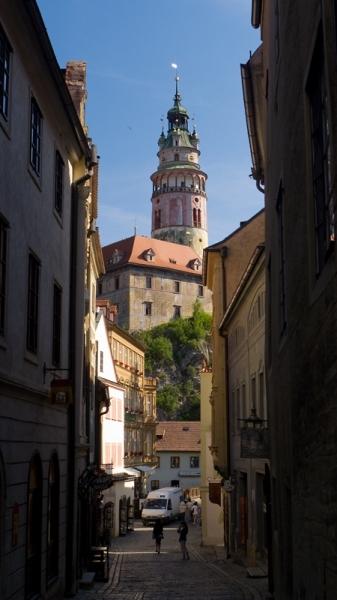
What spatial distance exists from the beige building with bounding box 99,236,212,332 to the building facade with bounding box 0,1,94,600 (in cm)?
8550

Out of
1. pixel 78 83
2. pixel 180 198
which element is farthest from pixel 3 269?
pixel 180 198

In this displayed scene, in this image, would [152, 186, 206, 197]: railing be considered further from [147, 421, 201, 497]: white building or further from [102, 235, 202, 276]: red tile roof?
[147, 421, 201, 497]: white building

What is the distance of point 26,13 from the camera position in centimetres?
1074

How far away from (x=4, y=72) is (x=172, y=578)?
14675 millimetres

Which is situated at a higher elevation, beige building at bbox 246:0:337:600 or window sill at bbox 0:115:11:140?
window sill at bbox 0:115:11:140

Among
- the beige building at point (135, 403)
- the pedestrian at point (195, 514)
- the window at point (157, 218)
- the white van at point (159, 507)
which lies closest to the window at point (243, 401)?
the beige building at point (135, 403)

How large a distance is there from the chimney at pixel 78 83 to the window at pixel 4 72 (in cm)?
943

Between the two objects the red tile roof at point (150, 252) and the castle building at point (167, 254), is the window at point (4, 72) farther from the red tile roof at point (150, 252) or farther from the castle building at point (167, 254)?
the red tile roof at point (150, 252)

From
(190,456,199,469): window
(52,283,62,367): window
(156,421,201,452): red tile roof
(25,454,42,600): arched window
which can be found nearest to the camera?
(25,454,42,600): arched window

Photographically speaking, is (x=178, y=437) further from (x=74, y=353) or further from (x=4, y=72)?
(x=4, y=72)

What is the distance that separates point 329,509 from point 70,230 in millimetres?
11627

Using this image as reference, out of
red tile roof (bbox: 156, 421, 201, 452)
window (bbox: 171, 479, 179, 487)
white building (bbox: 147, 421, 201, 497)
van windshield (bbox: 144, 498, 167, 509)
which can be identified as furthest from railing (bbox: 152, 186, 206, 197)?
van windshield (bbox: 144, 498, 167, 509)

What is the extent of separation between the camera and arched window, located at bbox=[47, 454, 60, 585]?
13.5 meters

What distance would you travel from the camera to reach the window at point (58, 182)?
14.8m
